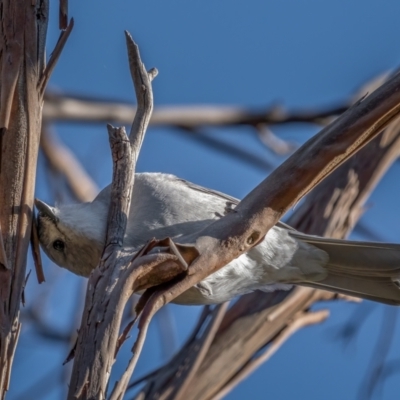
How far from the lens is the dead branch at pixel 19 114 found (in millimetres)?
1438

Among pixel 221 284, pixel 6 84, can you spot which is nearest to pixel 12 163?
pixel 6 84

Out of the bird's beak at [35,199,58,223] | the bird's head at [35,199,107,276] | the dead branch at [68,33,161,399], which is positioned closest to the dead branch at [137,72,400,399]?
the bird's head at [35,199,107,276]

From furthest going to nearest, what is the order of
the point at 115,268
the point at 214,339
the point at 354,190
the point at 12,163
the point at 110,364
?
the point at 354,190, the point at 214,339, the point at 12,163, the point at 115,268, the point at 110,364

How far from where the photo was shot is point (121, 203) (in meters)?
1.55

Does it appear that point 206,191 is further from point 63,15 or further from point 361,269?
point 63,15

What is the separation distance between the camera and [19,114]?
1.48m

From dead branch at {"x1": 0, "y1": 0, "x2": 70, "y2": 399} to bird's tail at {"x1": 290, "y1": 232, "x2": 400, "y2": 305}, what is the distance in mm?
1112

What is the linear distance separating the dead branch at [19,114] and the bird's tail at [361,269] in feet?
3.65

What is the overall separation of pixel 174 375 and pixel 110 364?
980 millimetres

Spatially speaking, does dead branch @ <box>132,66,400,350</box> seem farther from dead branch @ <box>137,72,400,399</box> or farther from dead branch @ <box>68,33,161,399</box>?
dead branch @ <box>137,72,400,399</box>

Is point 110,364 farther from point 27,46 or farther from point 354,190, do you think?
point 354,190

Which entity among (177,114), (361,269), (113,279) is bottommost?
(113,279)

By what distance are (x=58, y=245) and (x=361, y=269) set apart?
1.00 m

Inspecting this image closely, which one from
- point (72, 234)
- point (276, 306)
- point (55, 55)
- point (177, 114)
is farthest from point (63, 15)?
point (177, 114)
